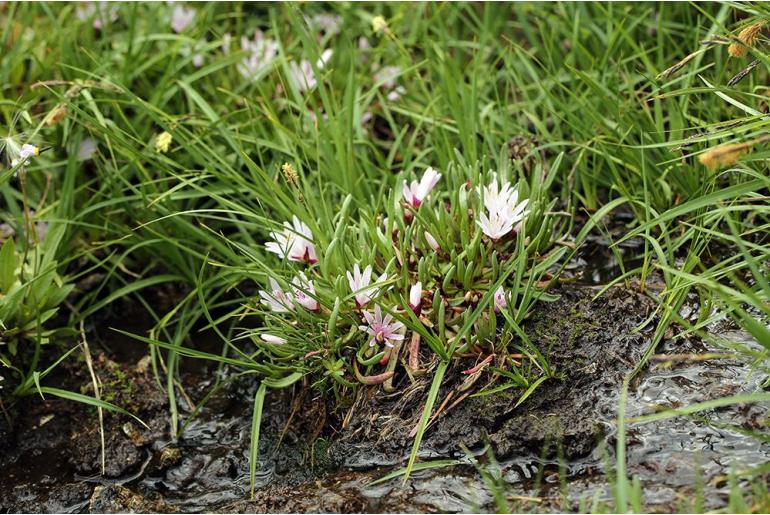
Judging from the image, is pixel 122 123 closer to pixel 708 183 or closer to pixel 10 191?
pixel 10 191

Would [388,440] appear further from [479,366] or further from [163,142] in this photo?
[163,142]

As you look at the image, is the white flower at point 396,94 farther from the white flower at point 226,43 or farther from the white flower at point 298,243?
the white flower at point 298,243

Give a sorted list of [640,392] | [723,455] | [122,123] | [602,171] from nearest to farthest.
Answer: [723,455], [640,392], [602,171], [122,123]

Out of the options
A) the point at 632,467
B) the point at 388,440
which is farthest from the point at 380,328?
the point at 632,467

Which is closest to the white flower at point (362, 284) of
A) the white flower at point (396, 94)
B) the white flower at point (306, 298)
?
the white flower at point (306, 298)

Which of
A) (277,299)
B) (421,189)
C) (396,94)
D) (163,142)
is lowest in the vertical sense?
(277,299)

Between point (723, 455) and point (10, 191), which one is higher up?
point (10, 191)

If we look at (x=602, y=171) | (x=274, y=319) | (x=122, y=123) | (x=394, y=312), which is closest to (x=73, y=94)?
(x=122, y=123)

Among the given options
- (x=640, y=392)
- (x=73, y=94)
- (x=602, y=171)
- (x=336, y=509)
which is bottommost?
(x=336, y=509)
